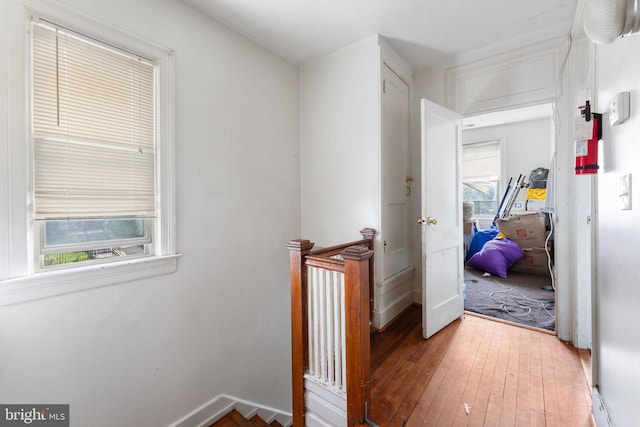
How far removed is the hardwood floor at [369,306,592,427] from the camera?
1493 millimetres

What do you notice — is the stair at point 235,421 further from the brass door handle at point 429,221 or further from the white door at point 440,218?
the brass door handle at point 429,221

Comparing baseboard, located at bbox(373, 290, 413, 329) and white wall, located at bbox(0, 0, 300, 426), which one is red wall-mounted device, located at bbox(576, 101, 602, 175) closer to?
baseboard, located at bbox(373, 290, 413, 329)

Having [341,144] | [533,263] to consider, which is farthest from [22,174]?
[533,263]

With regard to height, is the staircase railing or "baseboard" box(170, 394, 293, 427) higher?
the staircase railing

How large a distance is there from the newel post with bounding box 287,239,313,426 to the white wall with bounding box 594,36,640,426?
4.74ft

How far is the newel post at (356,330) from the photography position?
1.50 m

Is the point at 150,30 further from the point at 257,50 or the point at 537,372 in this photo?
the point at 537,372

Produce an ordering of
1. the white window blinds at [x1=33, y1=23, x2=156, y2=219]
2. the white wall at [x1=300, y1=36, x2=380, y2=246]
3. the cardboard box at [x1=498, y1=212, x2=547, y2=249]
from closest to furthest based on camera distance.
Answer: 1. the white window blinds at [x1=33, y1=23, x2=156, y2=219]
2. the white wall at [x1=300, y1=36, x2=380, y2=246]
3. the cardboard box at [x1=498, y1=212, x2=547, y2=249]

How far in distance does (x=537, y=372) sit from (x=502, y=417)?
0.59 metres

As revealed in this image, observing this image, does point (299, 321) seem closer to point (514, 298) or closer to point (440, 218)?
point (440, 218)

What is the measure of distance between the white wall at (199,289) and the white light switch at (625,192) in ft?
7.41

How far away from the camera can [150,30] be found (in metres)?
1.78

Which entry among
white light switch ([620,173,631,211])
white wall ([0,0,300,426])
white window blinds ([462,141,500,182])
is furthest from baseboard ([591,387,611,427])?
white window blinds ([462,141,500,182])

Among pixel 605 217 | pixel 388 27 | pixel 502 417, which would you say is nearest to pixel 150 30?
pixel 388 27
